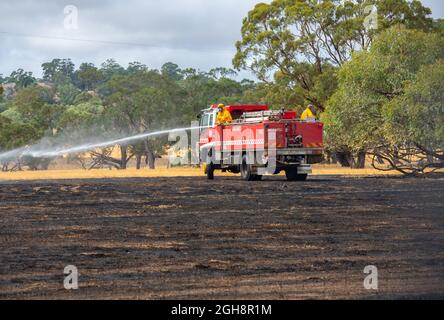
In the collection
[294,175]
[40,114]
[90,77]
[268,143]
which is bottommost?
[294,175]

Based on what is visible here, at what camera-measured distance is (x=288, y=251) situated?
14.0 metres

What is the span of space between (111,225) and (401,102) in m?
20.7

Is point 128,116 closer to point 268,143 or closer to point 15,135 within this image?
point 15,135

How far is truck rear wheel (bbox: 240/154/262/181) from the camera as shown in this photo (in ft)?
113

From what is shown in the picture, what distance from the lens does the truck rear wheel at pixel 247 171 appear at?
113 feet

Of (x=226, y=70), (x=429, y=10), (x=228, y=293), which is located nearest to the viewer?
(x=228, y=293)

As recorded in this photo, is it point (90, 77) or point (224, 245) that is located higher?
point (90, 77)

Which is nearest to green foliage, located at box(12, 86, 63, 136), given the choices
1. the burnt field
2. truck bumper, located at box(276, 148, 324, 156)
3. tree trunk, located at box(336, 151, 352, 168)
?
tree trunk, located at box(336, 151, 352, 168)

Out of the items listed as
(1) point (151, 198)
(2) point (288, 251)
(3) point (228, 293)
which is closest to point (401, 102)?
(1) point (151, 198)

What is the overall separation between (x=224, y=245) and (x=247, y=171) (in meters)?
19.9

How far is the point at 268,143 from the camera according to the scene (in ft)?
107

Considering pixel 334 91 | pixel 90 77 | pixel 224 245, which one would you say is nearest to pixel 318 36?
pixel 334 91

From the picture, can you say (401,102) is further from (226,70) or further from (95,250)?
(226,70)
